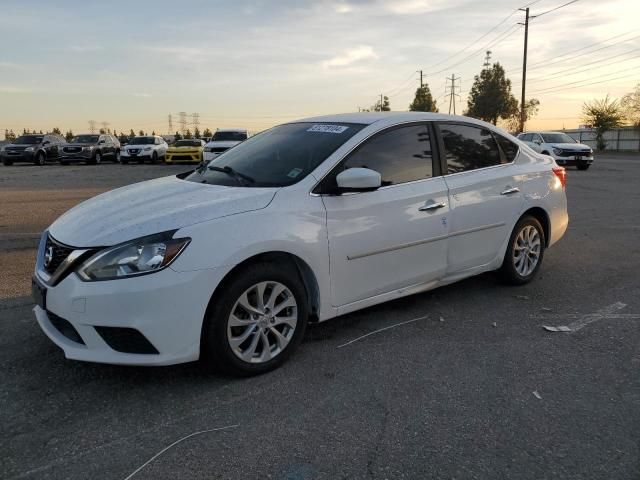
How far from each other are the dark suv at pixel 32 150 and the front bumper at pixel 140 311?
97.3 feet

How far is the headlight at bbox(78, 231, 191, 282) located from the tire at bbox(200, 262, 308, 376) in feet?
1.27

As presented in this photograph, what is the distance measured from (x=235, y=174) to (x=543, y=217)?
3106mm

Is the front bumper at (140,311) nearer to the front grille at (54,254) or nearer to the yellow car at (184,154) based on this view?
the front grille at (54,254)

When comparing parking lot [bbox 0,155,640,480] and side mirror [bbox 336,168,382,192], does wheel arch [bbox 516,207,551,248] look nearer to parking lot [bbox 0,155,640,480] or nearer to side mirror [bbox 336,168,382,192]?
parking lot [bbox 0,155,640,480]

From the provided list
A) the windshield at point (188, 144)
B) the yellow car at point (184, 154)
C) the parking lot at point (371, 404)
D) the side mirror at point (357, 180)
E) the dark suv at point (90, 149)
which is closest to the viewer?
the parking lot at point (371, 404)

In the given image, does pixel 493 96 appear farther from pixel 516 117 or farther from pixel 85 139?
pixel 85 139

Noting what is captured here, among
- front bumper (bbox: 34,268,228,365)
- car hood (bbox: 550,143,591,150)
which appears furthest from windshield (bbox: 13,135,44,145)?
front bumper (bbox: 34,268,228,365)

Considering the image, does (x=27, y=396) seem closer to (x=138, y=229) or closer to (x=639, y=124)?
(x=138, y=229)

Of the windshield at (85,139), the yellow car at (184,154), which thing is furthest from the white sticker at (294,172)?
the windshield at (85,139)

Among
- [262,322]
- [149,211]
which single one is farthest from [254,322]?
[149,211]

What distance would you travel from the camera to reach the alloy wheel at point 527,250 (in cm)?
516

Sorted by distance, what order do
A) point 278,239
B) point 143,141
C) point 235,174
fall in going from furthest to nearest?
point 143,141
point 235,174
point 278,239

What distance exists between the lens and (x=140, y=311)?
296 centimetres

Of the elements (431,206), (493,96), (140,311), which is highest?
(493,96)
